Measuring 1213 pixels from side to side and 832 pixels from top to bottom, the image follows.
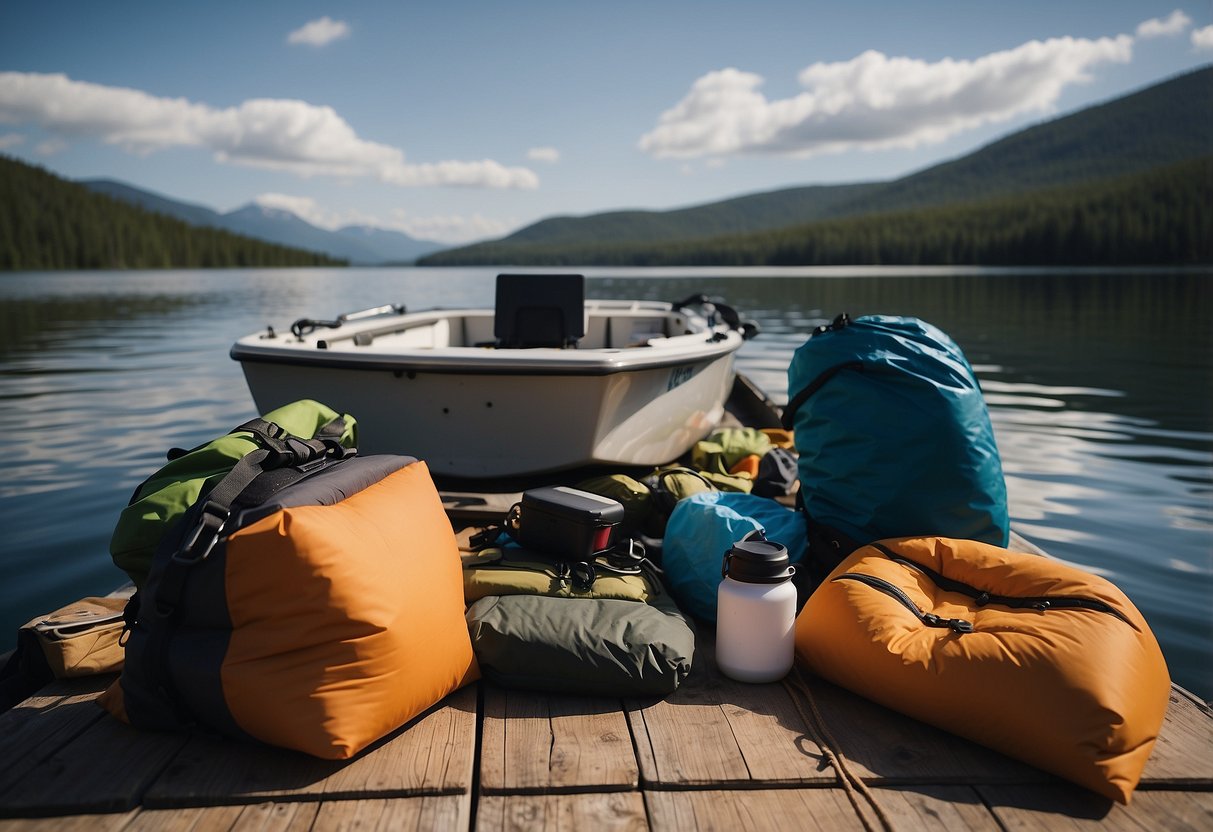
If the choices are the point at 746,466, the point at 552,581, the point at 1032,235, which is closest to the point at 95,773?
the point at 552,581

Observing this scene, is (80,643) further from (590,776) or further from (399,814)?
(590,776)

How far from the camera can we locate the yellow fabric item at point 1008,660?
1.78 metres

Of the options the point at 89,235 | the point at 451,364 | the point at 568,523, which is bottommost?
the point at 568,523

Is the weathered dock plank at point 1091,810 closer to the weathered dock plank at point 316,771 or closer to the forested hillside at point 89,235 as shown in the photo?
the weathered dock plank at point 316,771

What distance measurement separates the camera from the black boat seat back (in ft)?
18.9

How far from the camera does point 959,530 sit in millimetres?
2689

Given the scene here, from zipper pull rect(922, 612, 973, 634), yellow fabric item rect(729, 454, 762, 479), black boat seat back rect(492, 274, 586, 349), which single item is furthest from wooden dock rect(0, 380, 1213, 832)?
black boat seat back rect(492, 274, 586, 349)

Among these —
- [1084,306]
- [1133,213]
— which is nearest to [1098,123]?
[1133,213]

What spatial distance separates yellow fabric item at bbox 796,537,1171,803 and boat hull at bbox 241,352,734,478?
5.73 feet

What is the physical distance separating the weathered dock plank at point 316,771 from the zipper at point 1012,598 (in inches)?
57.5

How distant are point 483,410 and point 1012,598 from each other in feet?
8.32

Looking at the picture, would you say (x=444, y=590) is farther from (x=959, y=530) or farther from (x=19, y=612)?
(x=19, y=612)

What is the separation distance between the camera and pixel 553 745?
198 centimetres

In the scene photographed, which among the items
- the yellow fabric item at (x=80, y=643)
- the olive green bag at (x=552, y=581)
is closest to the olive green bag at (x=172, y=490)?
the yellow fabric item at (x=80, y=643)
